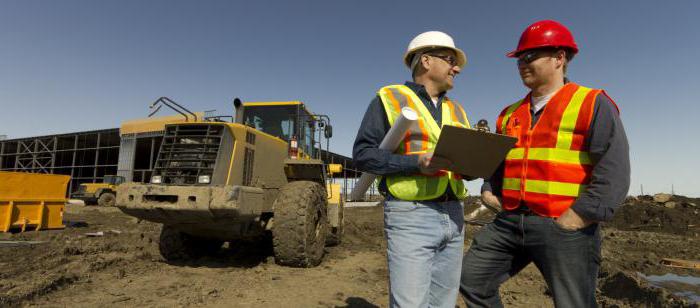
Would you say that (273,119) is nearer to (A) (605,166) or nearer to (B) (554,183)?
(B) (554,183)

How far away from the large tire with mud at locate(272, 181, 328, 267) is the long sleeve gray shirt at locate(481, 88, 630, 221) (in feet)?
12.2

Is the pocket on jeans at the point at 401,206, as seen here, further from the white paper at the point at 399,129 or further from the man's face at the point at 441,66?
the man's face at the point at 441,66

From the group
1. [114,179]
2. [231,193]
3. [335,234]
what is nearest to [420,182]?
[231,193]

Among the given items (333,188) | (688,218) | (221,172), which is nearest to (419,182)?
(221,172)

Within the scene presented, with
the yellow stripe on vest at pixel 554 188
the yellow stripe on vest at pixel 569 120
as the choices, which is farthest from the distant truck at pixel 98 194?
the yellow stripe on vest at pixel 569 120

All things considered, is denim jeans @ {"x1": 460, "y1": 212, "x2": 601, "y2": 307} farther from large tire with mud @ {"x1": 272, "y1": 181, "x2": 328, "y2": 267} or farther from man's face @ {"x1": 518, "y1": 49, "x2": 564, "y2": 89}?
large tire with mud @ {"x1": 272, "y1": 181, "x2": 328, "y2": 267}

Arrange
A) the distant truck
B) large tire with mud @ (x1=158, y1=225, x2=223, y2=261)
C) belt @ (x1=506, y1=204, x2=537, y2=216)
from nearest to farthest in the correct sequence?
belt @ (x1=506, y1=204, x2=537, y2=216) → large tire with mud @ (x1=158, y1=225, x2=223, y2=261) → the distant truck

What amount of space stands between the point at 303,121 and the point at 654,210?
15053 millimetres

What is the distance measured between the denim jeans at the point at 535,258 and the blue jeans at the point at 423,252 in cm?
21

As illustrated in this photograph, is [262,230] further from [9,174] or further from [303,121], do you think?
[9,174]

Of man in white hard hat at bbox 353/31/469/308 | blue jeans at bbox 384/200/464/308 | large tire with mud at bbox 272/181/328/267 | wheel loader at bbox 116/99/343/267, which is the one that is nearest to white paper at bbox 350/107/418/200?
man in white hard hat at bbox 353/31/469/308

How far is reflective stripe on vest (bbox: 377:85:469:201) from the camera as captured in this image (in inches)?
72.8

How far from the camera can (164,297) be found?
4.06 m

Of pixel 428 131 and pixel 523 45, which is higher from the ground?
pixel 523 45
